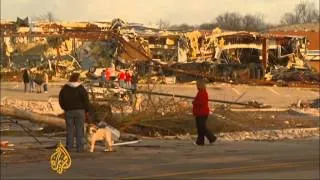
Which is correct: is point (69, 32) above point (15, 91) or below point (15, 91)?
above

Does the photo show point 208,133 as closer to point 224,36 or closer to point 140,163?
point 140,163

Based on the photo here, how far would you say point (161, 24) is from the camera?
68188 millimetres

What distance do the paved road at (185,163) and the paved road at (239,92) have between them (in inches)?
984

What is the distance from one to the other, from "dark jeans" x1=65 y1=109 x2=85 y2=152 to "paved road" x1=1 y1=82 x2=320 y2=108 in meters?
26.5

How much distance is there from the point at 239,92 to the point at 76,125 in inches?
1343

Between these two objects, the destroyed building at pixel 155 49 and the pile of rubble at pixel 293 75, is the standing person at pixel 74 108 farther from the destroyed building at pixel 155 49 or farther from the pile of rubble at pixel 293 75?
the pile of rubble at pixel 293 75

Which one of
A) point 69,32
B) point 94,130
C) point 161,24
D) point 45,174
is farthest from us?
point 161,24

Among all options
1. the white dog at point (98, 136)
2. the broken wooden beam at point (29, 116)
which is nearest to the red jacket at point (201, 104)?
the white dog at point (98, 136)

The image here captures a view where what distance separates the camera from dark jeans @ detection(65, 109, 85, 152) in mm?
14461

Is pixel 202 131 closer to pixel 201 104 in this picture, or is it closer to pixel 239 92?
pixel 201 104

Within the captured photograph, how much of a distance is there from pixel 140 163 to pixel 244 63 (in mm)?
48538

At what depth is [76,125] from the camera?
47.8 ft

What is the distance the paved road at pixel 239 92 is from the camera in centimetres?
4241

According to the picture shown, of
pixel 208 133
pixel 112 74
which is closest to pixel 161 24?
pixel 112 74
